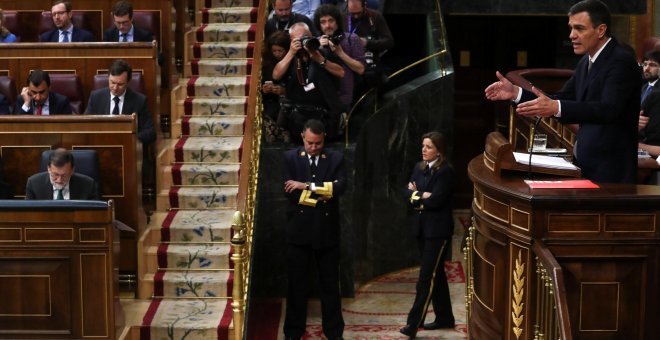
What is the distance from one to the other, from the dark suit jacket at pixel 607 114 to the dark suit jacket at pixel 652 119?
202cm

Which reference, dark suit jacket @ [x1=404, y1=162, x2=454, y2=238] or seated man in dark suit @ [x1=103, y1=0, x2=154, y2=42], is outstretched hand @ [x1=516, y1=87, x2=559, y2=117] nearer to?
dark suit jacket @ [x1=404, y1=162, x2=454, y2=238]

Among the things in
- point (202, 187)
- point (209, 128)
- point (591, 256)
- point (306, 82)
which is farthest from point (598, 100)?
point (209, 128)

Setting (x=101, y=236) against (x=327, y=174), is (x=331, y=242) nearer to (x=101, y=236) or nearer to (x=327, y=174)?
(x=327, y=174)

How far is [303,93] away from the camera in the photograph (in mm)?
7828

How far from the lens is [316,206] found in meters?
7.22

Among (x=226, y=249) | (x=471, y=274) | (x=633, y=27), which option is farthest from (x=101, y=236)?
(x=633, y=27)

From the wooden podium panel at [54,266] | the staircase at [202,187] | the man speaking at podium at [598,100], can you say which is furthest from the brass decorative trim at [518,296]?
the wooden podium panel at [54,266]

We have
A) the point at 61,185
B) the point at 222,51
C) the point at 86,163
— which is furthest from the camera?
the point at 222,51

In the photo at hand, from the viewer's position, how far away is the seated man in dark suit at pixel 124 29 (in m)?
7.88

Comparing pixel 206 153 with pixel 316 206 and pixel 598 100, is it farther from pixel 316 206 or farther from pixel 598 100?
pixel 598 100

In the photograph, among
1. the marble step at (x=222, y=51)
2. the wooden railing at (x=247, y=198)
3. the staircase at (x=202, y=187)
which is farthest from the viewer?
the marble step at (x=222, y=51)

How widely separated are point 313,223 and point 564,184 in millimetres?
2929

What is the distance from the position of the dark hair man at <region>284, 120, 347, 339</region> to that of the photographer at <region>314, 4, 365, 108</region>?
752mm

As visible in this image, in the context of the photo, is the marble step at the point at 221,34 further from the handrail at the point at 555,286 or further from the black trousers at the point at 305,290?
the handrail at the point at 555,286
